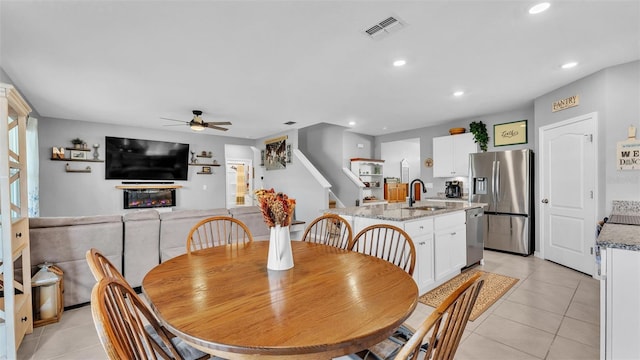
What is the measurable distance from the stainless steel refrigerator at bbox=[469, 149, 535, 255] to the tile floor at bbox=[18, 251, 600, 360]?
1305mm

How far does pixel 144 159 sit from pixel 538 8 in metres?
7.06

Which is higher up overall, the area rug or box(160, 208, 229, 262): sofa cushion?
box(160, 208, 229, 262): sofa cushion

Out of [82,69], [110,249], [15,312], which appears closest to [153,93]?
[82,69]

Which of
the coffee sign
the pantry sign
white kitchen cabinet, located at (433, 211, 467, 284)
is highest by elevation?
the coffee sign

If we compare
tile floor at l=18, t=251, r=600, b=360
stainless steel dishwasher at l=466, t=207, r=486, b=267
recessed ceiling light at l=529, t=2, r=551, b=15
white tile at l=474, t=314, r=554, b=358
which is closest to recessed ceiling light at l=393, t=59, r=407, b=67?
recessed ceiling light at l=529, t=2, r=551, b=15

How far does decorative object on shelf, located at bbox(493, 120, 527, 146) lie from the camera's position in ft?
15.7

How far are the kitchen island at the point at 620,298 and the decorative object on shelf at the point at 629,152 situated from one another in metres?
2.28

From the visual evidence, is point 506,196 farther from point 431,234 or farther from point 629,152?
point 431,234

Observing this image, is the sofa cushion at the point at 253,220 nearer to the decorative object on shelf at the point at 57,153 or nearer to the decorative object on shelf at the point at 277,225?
the decorative object on shelf at the point at 277,225

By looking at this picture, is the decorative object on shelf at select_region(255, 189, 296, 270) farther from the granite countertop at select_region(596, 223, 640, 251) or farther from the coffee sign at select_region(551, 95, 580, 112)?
the coffee sign at select_region(551, 95, 580, 112)

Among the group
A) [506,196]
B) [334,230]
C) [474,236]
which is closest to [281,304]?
[334,230]

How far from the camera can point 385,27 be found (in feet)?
7.29

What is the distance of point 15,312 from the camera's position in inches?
74.1

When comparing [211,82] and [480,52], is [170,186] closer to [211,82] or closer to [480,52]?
[211,82]
